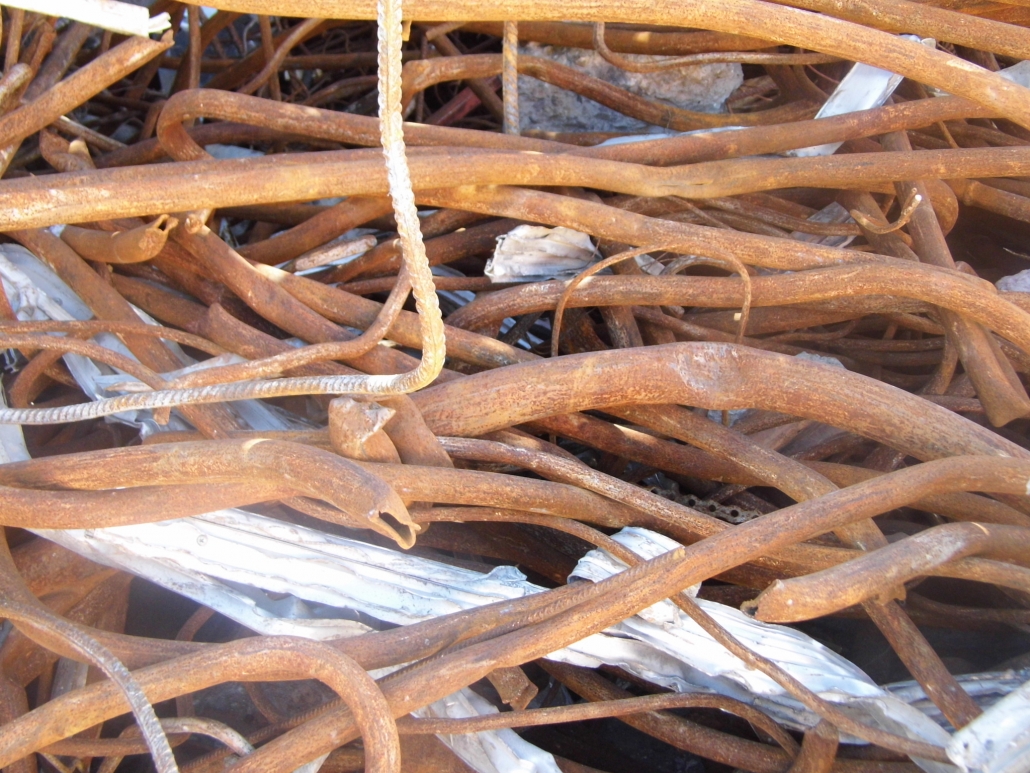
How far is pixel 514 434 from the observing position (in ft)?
3.46

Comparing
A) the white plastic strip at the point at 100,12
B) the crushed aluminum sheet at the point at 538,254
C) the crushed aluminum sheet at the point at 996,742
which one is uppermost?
the white plastic strip at the point at 100,12

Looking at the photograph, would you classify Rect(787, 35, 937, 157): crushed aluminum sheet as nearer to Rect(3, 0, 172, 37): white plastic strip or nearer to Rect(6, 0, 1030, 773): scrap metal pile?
Rect(6, 0, 1030, 773): scrap metal pile

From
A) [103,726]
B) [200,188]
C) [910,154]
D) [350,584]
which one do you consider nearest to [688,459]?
[350,584]

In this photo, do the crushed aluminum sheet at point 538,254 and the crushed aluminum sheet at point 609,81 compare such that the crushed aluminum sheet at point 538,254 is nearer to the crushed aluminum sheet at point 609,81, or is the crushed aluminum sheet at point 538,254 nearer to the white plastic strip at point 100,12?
the crushed aluminum sheet at point 609,81

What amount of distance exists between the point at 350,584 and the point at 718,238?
0.70 meters

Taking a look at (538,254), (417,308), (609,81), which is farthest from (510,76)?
(417,308)

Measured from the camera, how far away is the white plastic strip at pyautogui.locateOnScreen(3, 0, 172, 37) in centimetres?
64

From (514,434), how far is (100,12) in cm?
65

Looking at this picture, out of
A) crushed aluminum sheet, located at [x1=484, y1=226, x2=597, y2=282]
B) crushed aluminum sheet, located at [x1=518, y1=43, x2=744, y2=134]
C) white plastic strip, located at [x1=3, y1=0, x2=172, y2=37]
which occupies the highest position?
white plastic strip, located at [x1=3, y1=0, x2=172, y2=37]

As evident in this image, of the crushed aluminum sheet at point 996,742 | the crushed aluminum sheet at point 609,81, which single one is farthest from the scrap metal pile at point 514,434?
the crushed aluminum sheet at point 609,81

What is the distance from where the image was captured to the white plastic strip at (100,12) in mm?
640

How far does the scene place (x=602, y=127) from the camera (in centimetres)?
175

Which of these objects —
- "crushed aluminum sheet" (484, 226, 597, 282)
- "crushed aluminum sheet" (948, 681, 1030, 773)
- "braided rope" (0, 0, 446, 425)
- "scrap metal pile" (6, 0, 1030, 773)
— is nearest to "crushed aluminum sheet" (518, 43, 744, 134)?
"scrap metal pile" (6, 0, 1030, 773)

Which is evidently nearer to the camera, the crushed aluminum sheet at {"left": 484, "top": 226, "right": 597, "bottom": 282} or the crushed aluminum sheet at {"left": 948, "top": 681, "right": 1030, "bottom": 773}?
the crushed aluminum sheet at {"left": 948, "top": 681, "right": 1030, "bottom": 773}
